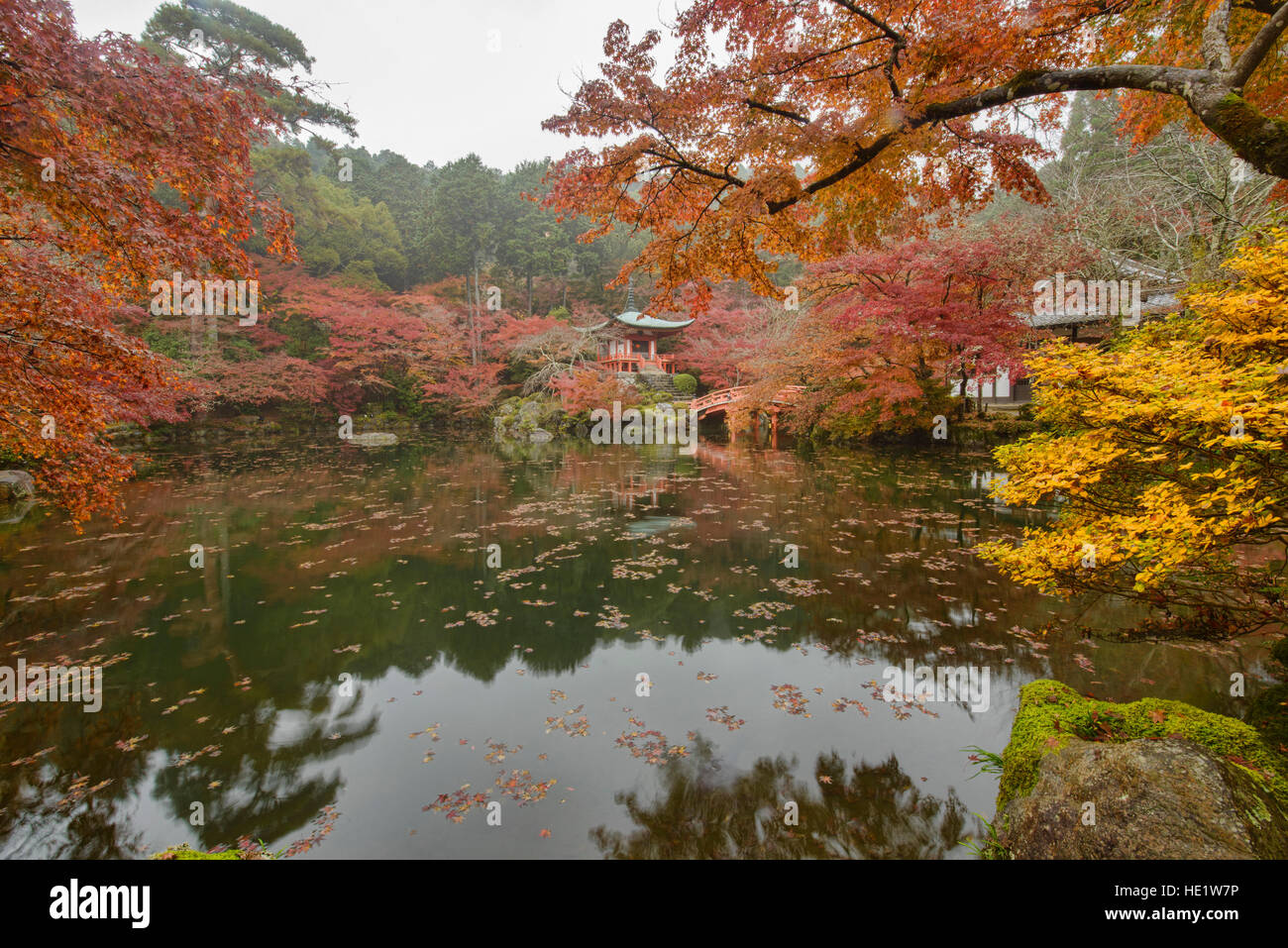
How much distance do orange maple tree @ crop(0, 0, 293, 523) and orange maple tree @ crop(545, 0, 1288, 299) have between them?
247cm

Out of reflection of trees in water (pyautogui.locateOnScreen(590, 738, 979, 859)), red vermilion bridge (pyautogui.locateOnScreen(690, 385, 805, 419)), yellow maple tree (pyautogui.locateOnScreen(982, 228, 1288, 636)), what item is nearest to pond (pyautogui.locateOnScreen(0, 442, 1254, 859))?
reflection of trees in water (pyautogui.locateOnScreen(590, 738, 979, 859))

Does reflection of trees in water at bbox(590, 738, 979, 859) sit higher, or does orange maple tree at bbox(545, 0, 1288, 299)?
orange maple tree at bbox(545, 0, 1288, 299)

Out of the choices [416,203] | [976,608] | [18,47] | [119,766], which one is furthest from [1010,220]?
[416,203]

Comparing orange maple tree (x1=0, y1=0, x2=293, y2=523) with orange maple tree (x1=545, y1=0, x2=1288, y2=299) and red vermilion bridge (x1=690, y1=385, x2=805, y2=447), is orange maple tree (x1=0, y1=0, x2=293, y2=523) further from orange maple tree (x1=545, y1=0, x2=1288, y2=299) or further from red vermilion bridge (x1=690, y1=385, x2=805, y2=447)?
red vermilion bridge (x1=690, y1=385, x2=805, y2=447)

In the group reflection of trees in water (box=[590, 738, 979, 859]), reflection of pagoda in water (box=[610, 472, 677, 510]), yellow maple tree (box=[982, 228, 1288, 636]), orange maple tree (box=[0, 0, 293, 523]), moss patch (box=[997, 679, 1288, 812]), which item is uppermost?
orange maple tree (box=[0, 0, 293, 523])

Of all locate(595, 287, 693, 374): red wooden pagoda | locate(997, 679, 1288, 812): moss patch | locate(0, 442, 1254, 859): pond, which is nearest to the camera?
locate(997, 679, 1288, 812): moss patch

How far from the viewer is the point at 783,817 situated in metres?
2.93

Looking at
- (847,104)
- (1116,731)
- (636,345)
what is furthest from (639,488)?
(636,345)

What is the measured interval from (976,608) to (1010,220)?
13040 millimetres

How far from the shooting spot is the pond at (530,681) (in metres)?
2.93

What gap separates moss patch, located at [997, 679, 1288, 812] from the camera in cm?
236

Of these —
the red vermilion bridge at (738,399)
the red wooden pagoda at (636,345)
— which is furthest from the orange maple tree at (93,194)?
the red wooden pagoda at (636,345)

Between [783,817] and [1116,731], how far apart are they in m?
1.65
